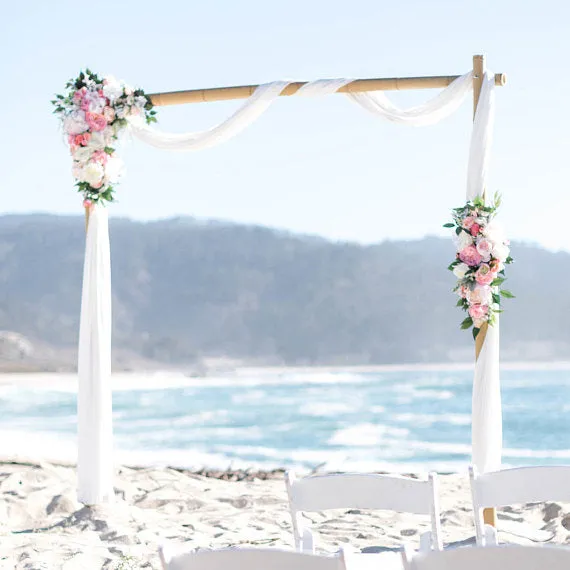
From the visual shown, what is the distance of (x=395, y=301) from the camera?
22234 millimetres

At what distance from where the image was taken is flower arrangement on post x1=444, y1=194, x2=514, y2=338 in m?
4.29

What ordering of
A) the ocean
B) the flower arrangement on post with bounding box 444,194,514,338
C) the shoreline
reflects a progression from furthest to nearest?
the shoreline, the ocean, the flower arrangement on post with bounding box 444,194,514,338

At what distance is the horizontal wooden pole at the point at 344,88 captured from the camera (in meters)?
4.55

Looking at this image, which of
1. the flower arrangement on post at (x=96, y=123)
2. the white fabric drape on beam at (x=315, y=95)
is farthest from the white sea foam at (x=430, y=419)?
the flower arrangement on post at (x=96, y=123)

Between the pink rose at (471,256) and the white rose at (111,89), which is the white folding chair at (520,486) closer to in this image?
the pink rose at (471,256)

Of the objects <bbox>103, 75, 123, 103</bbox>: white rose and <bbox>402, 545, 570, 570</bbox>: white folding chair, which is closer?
<bbox>402, 545, 570, 570</bbox>: white folding chair

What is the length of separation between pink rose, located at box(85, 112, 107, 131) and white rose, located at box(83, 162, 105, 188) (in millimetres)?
193

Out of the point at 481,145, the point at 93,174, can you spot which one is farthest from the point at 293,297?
the point at 481,145

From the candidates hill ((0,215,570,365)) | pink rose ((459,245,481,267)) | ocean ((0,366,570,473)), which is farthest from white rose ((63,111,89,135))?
hill ((0,215,570,365))

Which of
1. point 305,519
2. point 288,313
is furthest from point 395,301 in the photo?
point 305,519

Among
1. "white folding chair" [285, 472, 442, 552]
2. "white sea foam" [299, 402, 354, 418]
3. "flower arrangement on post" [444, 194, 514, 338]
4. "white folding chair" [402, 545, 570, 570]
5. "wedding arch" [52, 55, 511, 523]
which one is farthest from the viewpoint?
"white sea foam" [299, 402, 354, 418]

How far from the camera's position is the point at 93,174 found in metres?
4.86

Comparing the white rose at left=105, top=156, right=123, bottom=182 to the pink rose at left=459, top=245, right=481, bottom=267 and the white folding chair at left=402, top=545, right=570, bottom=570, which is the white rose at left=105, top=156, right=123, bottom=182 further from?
the white folding chair at left=402, top=545, right=570, bottom=570

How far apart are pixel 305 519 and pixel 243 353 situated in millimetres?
16311
